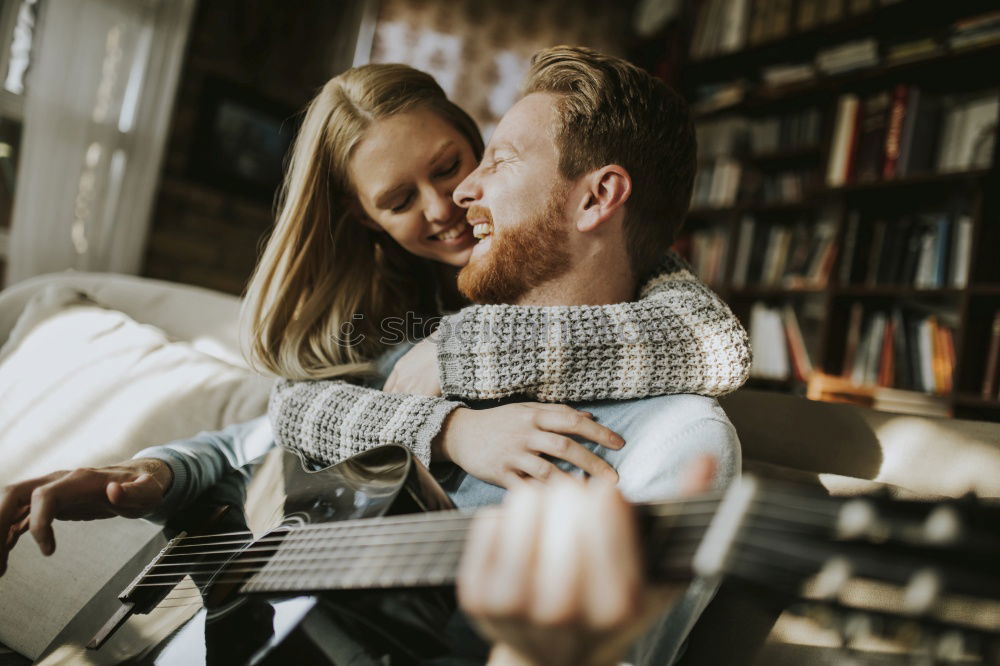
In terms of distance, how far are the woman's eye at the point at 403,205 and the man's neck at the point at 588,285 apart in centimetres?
36

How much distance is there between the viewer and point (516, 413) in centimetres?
84

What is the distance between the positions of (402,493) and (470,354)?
10.2 inches

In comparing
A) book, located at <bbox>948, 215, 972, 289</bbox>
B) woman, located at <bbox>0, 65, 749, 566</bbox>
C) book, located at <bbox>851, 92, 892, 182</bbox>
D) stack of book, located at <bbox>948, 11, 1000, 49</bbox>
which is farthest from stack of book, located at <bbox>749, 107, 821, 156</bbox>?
woman, located at <bbox>0, 65, 749, 566</bbox>

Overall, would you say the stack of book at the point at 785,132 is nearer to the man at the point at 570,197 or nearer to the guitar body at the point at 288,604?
the man at the point at 570,197

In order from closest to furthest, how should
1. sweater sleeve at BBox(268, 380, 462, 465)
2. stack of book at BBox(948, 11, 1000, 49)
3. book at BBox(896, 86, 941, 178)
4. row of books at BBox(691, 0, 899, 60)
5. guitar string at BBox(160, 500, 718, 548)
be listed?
1. guitar string at BBox(160, 500, 718, 548)
2. sweater sleeve at BBox(268, 380, 462, 465)
3. stack of book at BBox(948, 11, 1000, 49)
4. book at BBox(896, 86, 941, 178)
5. row of books at BBox(691, 0, 899, 60)

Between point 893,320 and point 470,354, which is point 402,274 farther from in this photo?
point 893,320

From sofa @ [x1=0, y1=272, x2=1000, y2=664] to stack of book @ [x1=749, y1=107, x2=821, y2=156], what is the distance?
89.0 inches

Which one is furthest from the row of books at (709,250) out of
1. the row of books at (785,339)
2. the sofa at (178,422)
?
the sofa at (178,422)

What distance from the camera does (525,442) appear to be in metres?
0.80

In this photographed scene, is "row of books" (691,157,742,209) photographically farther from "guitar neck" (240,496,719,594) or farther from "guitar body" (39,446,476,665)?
"guitar neck" (240,496,719,594)

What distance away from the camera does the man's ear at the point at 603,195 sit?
3.41ft

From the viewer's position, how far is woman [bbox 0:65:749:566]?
834 millimetres

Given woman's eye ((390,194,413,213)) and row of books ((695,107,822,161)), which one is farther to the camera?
row of books ((695,107,822,161))

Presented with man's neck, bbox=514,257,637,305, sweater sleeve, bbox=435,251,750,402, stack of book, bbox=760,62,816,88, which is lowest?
sweater sleeve, bbox=435,251,750,402
